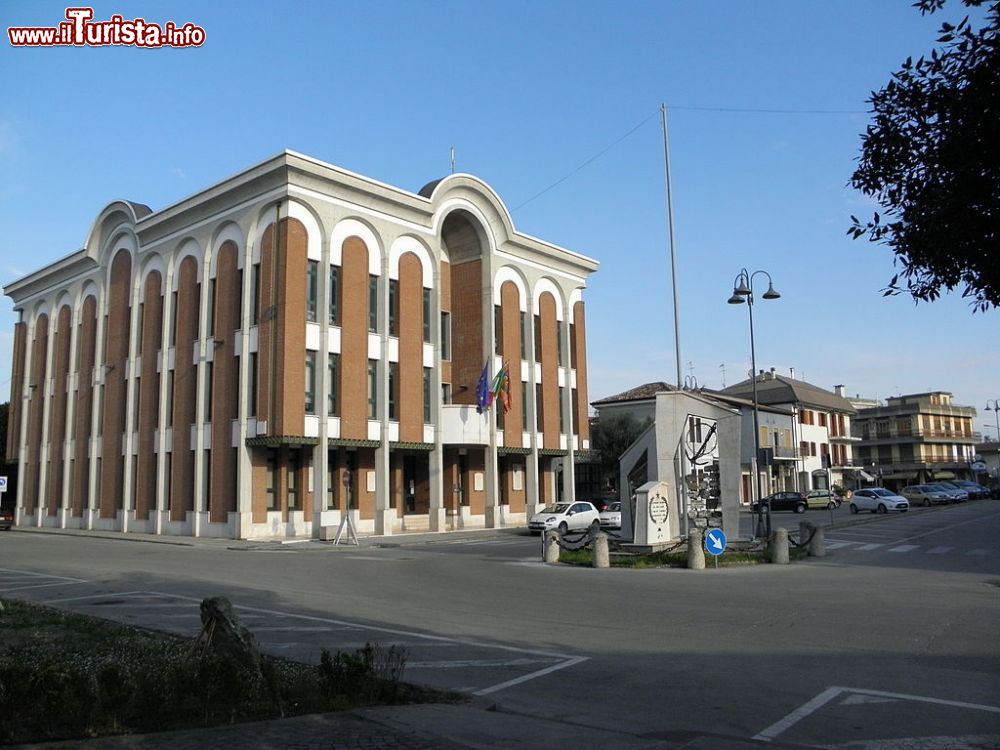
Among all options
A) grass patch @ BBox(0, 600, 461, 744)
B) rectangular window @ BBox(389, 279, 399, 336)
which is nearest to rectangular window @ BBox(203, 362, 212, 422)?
rectangular window @ BBox(389, 279, 399, 336)

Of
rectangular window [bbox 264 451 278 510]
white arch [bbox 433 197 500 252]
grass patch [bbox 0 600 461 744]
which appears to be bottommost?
grass patch [bbox 0 600 461 744]

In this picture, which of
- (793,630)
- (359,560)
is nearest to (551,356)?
(359,560)

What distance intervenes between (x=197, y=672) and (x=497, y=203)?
39.2m

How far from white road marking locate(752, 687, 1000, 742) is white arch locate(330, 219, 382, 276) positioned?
104ft

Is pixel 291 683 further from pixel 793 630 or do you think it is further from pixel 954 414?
pixel 954 414

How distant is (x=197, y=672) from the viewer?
22.3ft

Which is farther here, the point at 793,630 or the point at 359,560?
the point at 359,560

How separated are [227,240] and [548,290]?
18.6 m

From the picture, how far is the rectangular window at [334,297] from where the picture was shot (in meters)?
36.8

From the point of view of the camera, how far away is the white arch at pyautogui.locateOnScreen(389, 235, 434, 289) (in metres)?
39.5

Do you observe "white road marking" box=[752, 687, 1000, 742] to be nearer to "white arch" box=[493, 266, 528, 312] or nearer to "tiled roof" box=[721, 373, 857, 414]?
"white arch" box=[493, 266, 528, 312]

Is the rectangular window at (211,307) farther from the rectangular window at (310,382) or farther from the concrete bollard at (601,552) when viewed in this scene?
the concrete bollard at (601,552)

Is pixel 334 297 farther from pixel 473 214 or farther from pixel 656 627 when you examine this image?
pixel 656 627

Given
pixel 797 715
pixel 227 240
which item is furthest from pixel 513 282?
pixel 797 715
